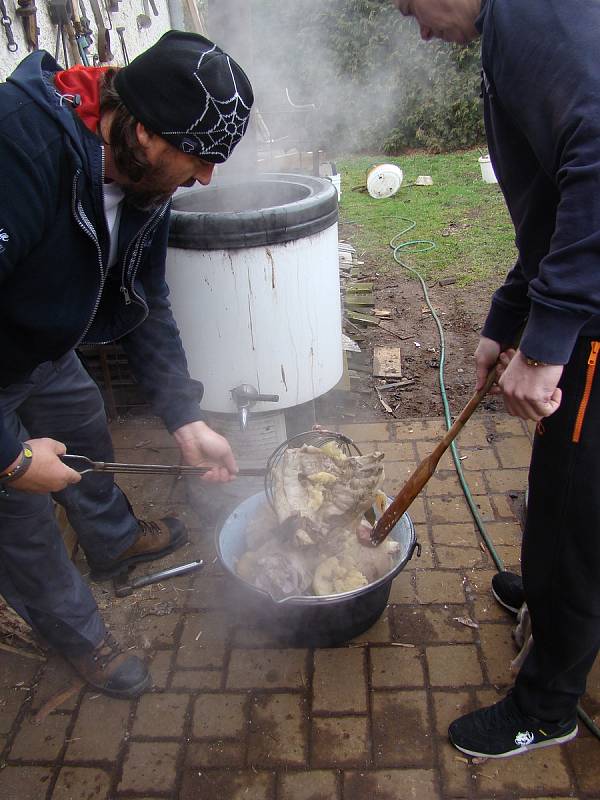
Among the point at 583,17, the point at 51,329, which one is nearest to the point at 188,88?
the point at 51,329

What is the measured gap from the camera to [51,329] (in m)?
2.02

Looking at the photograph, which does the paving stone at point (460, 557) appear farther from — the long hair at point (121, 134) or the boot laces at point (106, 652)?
the long hair at point (121, 134)

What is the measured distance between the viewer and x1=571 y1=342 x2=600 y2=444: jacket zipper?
1.71 m

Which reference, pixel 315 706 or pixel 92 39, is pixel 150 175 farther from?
pixel 92 39

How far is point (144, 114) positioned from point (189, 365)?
1.70m

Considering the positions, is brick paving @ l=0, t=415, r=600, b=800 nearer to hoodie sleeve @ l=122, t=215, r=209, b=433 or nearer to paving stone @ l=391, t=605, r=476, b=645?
paving stone @ l=391, t=605, r=476, b=645

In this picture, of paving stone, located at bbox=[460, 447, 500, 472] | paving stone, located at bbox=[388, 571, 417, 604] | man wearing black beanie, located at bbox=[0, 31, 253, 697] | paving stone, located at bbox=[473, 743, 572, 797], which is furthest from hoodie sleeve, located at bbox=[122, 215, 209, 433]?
paving stone, located at bbox=[460, 447, 500, 472]

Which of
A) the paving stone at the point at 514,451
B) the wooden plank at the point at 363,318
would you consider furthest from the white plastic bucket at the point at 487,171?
the paving stone at the point at 514,451

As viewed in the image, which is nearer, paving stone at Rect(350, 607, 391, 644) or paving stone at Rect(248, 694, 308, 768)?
paving stone at Rect(248, 694, 308, 768)

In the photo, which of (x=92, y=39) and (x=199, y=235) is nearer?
(x=199, y=235)

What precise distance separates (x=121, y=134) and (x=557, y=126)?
117 centimetres

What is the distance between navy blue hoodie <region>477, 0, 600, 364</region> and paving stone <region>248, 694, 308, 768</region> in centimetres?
171

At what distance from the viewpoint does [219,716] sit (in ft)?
8.12

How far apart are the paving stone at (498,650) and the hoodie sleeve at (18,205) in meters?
2.36
